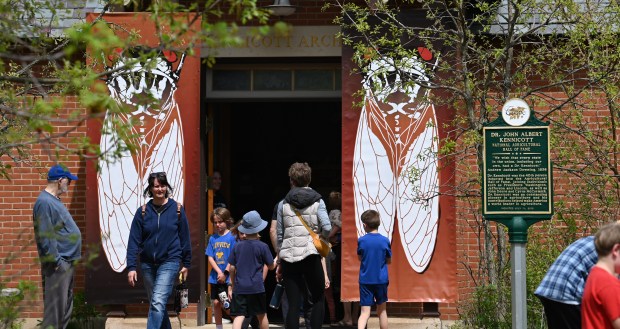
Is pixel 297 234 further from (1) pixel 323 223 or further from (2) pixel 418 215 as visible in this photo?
(2) pixel 418 215

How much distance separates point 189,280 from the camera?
508 inches

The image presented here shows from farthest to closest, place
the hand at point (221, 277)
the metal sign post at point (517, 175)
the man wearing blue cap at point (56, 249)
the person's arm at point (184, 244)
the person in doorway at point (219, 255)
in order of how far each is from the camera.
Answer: the person in doorway at point (219, 255) < the hand at point (221, 277) < the person's arm at point (184, 244) < the man wearing blue cap at point (56, 249) < the metal sign post at point (517, 175)

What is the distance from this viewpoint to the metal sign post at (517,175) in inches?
356

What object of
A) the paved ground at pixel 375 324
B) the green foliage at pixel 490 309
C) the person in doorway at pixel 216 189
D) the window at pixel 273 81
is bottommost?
the paved ground at pixel 375 324

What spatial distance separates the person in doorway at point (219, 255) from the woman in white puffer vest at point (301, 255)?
1.42 metres

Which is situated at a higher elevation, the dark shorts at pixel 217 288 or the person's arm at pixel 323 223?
the person's arm at pixel 323 223

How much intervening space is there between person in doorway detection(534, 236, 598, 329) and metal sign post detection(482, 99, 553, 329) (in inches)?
67.8

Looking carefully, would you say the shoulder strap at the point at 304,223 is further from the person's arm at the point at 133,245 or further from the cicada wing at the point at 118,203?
the cicada wing at the point at 118,203

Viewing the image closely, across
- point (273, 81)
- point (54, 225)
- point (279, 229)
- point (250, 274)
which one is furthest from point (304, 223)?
point (273, 81)

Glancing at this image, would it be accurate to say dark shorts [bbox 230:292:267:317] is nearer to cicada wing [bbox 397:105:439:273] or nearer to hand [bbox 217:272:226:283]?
hand [bbox 217:272:226:283]

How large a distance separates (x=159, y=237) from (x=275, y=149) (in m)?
7.45

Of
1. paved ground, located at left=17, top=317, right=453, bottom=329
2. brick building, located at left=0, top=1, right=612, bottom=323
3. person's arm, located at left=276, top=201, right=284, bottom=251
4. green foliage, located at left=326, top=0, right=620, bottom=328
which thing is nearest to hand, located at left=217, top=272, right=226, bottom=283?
brick building, located at left=0, top=1, right=612, bottom=323

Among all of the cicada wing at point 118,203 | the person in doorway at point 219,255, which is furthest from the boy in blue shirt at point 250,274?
the cicada wing at point 118,203

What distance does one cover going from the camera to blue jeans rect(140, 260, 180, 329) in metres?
10.3
